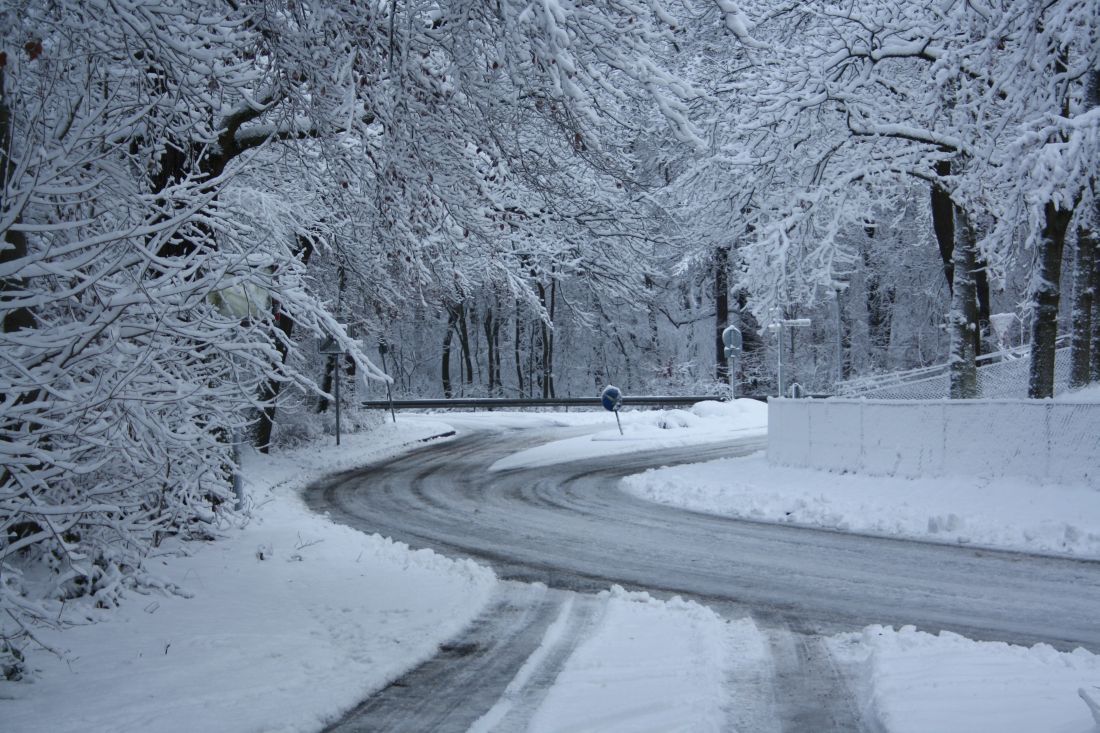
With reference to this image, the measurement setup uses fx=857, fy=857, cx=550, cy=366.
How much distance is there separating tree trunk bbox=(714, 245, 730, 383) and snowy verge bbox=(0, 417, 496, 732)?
28.7m

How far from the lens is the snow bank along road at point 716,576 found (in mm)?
5832

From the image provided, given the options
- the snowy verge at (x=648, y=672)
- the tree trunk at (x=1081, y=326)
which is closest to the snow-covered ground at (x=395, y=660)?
the snowy verge at (x=648, y=672)

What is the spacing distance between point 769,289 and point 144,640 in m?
14.1

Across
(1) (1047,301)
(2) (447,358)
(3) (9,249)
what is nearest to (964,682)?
(3) (9,249)

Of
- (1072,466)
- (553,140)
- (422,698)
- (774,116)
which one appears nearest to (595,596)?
(422,698)

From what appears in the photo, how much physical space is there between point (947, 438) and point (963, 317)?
4.45 metres

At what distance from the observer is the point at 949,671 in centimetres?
545

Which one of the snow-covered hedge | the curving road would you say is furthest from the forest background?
the curving road

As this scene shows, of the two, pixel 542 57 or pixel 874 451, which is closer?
pixel 542 57

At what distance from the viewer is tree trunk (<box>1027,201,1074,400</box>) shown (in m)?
14.8

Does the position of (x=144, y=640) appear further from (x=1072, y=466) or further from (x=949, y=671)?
(x=1072, y=466)

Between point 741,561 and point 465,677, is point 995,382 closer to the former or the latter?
point 741,561

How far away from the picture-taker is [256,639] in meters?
6.30

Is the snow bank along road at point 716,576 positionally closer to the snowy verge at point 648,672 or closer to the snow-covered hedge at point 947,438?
the snowy verge at point 648,672
